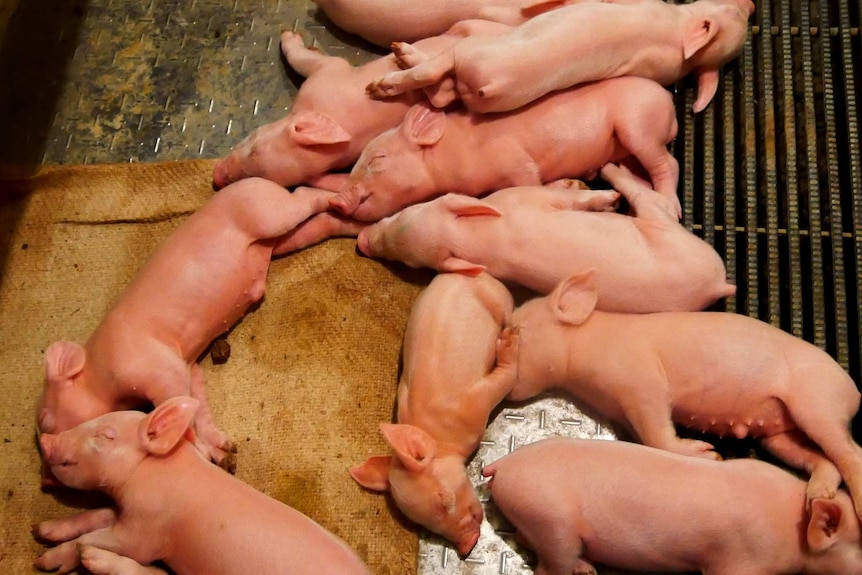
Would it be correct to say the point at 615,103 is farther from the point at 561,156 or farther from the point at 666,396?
the point at 666,396

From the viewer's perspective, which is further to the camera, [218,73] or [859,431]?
[218,73]

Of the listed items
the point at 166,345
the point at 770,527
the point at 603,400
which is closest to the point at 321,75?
the point at 166,345

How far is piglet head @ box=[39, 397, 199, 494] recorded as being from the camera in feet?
5.29

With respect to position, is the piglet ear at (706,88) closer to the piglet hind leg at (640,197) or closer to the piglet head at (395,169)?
the piglet hind leg at (640,197)

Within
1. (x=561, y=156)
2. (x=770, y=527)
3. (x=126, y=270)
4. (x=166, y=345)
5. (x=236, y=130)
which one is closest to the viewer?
(x=770, y=527)

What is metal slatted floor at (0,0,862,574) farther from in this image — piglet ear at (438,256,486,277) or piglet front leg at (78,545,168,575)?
piglet front leg at (78,545,168,575)

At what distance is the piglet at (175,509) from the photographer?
5.00 ft

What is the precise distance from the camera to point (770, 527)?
1497 mm

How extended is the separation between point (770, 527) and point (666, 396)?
0.33 meters

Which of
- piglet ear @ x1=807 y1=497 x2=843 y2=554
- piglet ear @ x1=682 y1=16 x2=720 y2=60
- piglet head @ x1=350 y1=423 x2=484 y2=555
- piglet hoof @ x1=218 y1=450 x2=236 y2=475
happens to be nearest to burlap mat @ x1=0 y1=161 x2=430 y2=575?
piglet hoof @ x1=218 y1=450 x2=236 y2=475

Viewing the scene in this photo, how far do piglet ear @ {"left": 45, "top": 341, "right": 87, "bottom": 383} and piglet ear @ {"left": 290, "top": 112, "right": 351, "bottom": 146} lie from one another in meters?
0.75

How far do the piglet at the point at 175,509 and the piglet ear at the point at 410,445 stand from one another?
8.5 inches

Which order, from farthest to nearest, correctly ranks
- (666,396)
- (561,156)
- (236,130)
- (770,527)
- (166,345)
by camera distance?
(236,130) < (561,156) < (166,345) < (666,396) < (770,527)

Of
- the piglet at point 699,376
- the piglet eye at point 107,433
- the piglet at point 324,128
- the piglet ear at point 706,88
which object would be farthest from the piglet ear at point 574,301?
the piglet eye at point 107,433
